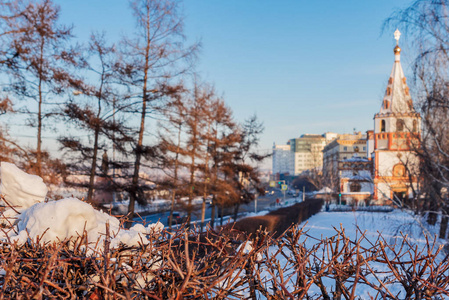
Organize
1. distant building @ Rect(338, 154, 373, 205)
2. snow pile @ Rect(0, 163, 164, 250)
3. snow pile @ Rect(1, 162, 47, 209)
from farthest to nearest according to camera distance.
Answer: distant building @ Rect(338, 154, 373, 205), snow pile @ Rect(1, 162, 47, 209), snow pile @ Rect(0, 163, 164, 250)

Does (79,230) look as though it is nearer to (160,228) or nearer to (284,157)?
(160,228)

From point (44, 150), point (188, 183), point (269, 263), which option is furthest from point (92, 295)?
point (188, 183)

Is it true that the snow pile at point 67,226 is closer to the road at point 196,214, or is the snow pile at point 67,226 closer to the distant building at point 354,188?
the road at point 196,214

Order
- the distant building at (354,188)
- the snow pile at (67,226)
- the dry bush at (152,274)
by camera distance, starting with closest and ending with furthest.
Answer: the dry bush at (152,274), the snow pile at (67,226), the distant building at (354,188)

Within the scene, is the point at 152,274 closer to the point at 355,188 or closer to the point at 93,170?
the point at 93,170

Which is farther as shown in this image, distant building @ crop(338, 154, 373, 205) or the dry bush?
distant building @ crop(338, 154, 373, 205)

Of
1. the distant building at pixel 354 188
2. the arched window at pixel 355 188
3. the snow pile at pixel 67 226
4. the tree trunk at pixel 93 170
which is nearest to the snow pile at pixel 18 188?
the snow pile at pixel 67 226

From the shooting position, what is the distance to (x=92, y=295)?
5.61 feet

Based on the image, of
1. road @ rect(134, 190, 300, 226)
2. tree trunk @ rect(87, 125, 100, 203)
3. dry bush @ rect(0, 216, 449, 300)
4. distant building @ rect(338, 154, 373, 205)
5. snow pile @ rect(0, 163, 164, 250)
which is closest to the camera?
dry bush @ rect(0, 216, 449, 300)

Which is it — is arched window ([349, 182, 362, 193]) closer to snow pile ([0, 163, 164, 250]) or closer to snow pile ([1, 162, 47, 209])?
snow pile ([1, 162, 47, 209])

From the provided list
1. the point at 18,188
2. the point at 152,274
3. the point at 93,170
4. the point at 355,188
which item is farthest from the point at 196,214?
the point at 355,188

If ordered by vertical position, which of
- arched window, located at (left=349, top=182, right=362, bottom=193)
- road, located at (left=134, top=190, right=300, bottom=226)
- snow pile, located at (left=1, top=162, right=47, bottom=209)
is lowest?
road, located at (left=134, top=190, right=300, bottom=226)

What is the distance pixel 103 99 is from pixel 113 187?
3.00 meters

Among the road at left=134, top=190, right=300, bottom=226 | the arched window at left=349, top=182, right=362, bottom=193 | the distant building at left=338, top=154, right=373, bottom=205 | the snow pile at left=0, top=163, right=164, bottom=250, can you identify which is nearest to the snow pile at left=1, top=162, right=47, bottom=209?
the snow pile at left=0, top=163, right=164, bottom=250
